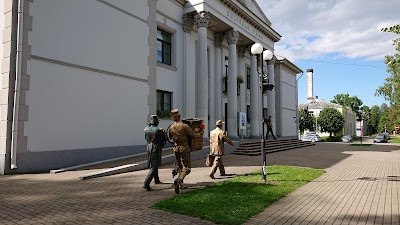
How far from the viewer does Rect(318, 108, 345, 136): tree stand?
5944 cm

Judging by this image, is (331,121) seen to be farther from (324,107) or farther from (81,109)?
(81,109)

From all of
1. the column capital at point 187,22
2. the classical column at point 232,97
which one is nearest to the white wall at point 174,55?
A: the column capital at point 187,22

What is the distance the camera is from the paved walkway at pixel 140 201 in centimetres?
516

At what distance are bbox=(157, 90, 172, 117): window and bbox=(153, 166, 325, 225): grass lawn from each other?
8756mm

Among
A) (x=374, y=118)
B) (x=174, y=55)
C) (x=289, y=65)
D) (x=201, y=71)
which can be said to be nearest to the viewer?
(x=174, y=55)

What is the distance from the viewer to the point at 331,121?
196ft

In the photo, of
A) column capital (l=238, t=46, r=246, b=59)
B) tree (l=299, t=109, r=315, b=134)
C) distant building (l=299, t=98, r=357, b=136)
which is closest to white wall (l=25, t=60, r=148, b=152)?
column capital (l=238, t=46, r=246, b=59)

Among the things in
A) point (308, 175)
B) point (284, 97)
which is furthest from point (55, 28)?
point (284, 97)

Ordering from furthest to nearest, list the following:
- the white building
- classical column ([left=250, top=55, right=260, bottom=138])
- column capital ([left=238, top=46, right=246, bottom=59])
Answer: column capital ([left=238, top=46, right=246, bottom=59]), classical column ([left=250, top=55, right=260, bottom=138]), the white building

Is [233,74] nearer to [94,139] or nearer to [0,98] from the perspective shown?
[94,139]

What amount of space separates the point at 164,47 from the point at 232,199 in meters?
13.1

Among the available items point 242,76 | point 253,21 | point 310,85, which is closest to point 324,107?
→ point 310,85

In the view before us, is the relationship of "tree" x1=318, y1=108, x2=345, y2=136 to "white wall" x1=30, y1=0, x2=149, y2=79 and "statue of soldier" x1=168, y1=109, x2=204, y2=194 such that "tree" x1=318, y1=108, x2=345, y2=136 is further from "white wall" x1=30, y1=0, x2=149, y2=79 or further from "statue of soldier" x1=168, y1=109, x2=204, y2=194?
"statue of soldier" x1=168, y1=109, x2=204, y2=194

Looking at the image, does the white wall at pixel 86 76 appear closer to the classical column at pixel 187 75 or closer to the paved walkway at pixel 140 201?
the paved walkway at pixel 140 201
